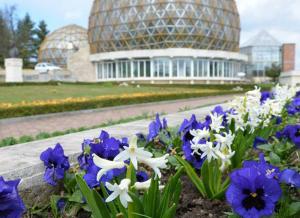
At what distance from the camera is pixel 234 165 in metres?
3.29

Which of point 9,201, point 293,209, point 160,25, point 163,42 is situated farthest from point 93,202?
point 160,25

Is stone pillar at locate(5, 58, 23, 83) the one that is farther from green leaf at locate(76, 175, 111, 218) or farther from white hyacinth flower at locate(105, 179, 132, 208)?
white hyacinth flower at locate(105, 179, 132, 208)

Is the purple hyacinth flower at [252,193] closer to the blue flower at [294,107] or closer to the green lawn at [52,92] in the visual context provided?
the blue flower at [294,107]

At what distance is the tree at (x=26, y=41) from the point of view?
251 ft

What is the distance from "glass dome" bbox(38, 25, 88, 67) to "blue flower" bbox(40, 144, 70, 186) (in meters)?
71.5

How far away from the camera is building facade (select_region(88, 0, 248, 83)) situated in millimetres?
48719

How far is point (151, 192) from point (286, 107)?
15.0ft

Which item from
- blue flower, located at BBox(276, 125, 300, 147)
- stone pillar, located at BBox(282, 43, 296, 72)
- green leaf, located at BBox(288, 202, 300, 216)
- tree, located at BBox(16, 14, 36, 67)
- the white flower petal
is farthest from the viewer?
tree, located at BBox(16, 14, 36, 67)

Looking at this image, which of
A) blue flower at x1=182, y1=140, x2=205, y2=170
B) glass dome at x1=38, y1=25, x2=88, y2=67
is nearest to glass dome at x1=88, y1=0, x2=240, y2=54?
glass dome at x1=38, y1=25, x2=88, y2=67

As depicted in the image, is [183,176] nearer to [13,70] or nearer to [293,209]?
[293,209]

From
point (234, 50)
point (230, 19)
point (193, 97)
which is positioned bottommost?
point (193, 97)

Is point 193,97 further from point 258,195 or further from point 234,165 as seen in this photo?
point 258,195

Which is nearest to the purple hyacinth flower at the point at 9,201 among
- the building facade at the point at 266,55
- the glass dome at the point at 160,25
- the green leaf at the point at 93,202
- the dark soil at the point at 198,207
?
the green leaf at the point at 93,202

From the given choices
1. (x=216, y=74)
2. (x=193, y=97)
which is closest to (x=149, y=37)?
(x=216, y=74)
